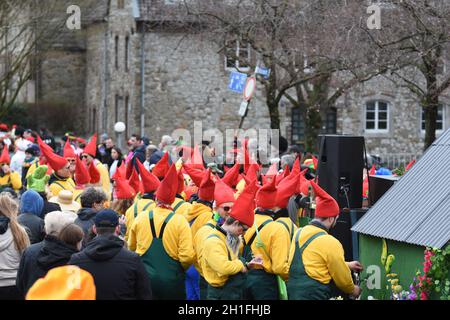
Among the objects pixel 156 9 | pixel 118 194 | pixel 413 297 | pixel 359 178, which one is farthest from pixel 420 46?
pixel 156 9

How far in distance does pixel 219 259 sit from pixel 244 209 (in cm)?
45

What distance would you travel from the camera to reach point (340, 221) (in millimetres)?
12258

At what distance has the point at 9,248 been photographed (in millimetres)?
9438

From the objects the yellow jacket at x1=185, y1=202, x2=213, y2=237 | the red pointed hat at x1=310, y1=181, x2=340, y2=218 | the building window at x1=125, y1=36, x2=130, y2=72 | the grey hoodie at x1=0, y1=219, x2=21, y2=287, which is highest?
the building window at x1=125, y1=36, x2=130, y2=72

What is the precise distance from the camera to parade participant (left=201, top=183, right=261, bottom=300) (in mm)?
8906

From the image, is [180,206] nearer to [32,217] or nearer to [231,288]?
[32,217]

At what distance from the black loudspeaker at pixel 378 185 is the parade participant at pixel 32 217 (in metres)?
3.68

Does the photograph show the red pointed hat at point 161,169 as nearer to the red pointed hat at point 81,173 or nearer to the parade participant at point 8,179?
the red pointed hat at point 81,173

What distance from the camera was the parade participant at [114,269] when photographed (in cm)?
762

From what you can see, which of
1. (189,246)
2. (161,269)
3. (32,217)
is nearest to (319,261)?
(189,246)

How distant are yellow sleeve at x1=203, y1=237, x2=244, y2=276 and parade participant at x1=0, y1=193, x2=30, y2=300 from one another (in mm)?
1639

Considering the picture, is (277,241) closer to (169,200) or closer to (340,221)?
(169,200)

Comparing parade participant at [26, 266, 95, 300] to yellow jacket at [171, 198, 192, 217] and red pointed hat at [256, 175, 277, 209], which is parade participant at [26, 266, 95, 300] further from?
yellow jacket at [171, 198, 192, 217]

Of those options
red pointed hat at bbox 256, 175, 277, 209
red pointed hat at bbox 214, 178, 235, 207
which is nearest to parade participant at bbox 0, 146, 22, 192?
red pointed hat at bbox 214, 178, 235, 207
